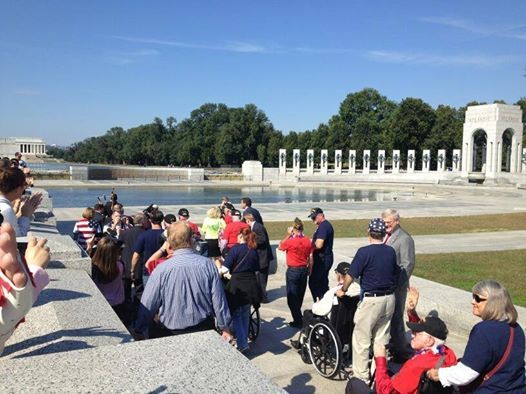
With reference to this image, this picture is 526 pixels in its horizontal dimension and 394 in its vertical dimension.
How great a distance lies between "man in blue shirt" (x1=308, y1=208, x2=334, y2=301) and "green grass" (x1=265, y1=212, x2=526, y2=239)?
8.26m

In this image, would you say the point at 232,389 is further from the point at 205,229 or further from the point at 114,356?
the point at 205,229

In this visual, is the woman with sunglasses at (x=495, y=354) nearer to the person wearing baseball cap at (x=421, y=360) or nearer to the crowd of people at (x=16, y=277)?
the person wearing baseball cap at (x=421, y=360)

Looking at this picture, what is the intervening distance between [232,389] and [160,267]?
6.47ft

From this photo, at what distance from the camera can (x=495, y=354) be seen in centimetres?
338

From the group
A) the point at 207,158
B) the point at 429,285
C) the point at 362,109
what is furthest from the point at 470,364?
the point at 207,158

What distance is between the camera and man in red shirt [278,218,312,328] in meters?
7.93

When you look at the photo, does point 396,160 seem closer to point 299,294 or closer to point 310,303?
point 310,303

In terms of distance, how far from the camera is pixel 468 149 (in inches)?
2516

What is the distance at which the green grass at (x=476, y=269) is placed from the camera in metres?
10.4

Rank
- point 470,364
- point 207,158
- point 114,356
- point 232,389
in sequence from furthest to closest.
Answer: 1. point 207,158
2. point 470,364
3. point 114,356
4. point 232,389

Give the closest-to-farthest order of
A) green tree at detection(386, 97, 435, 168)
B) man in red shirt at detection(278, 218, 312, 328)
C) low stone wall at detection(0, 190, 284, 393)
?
low stone wall at detection(0, 190, 284, 393), man in red shirt at detection(278, 218, 312, 328), green tree at detection(386, 97, 435, 168)

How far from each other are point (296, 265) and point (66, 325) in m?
4.30

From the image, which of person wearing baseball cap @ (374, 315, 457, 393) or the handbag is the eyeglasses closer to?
the handbag

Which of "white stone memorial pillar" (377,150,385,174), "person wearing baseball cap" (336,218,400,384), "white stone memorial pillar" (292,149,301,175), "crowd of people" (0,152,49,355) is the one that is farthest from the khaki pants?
"white stone memorial pillar" (292,149,301,175)
